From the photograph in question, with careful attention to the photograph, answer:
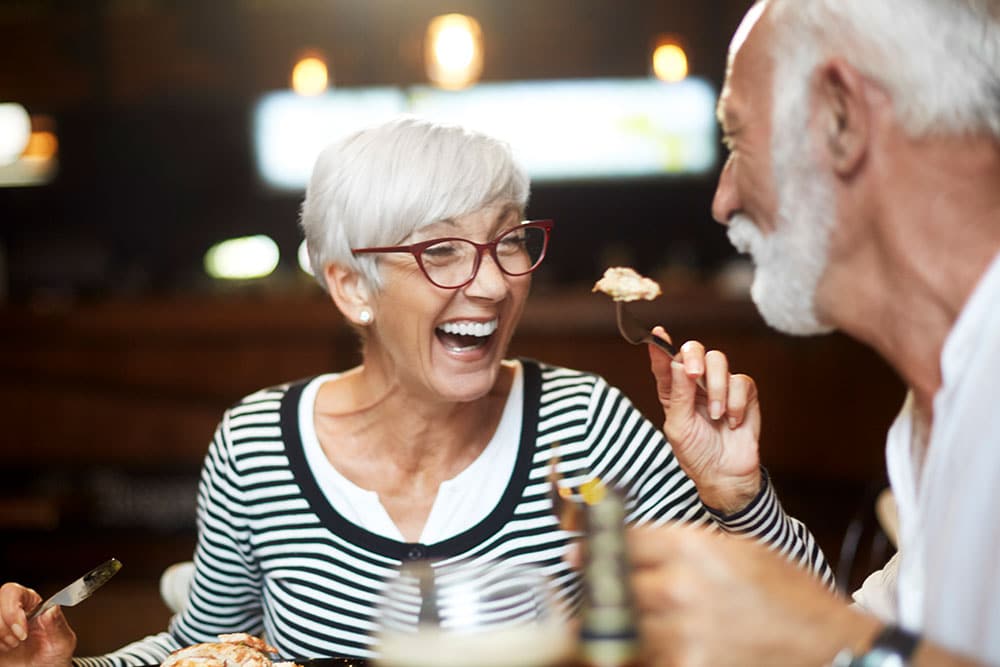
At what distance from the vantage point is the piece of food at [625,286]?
1.69 meters

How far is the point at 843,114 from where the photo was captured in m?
1.11

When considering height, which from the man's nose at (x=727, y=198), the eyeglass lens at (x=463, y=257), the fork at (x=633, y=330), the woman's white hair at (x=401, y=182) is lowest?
the fork at (x=633, y=330)

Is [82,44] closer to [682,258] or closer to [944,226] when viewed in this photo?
[682,258]

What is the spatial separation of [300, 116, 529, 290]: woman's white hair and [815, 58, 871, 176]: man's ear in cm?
75

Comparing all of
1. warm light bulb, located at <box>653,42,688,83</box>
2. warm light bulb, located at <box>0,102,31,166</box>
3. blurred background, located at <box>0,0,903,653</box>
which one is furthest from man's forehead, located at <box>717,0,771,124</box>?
warm light bulb, located at <box>0,102,31,166</box>

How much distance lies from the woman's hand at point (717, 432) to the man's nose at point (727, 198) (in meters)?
0.36

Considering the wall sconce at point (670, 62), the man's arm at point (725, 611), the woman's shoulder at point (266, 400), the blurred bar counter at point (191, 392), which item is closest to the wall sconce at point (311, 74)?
the blurred bar counter at point (191, 392)

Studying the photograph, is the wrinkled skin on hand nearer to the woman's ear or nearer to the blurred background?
the woman's ear

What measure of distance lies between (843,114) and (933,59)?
0.32 feet

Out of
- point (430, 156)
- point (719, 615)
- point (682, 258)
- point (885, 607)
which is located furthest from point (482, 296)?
point (682, 258)

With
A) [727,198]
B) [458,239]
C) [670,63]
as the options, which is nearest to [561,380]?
[458,239]

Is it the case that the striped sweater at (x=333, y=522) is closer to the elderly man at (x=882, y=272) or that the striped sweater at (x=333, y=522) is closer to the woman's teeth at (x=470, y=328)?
the woman's teeth at (x=470, y=328)

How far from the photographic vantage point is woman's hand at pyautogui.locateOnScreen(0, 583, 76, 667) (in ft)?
4.76

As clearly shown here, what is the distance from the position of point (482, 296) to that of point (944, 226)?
835 millimetres
